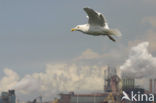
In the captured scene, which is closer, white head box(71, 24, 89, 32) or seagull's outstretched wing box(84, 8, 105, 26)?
seagull's outstretched wing box(84, 8, 105, 26)

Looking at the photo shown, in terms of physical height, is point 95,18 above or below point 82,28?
above

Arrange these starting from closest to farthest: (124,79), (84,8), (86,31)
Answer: (84,8), (86,31), (124,79)

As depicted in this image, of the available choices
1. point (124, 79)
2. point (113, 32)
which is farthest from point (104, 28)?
point (124, 79)

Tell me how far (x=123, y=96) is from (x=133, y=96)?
464 cm

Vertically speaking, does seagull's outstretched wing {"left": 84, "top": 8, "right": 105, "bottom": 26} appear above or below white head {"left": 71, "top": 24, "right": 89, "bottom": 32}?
above

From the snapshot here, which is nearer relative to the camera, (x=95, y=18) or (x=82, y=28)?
(x=95, y=18)

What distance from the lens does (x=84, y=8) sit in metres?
28.0

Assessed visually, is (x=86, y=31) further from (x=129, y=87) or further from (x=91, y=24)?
(x=129, y=87)

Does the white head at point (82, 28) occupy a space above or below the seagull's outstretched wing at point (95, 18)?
below

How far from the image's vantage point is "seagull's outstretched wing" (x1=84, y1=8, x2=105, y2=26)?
1136 inches

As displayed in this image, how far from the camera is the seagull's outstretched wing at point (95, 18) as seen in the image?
28.8m

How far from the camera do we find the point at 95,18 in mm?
29500

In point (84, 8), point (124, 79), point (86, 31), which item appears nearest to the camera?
point (84, 8)

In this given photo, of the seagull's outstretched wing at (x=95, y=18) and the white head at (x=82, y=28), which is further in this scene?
the white head at (x=82, y=28)
